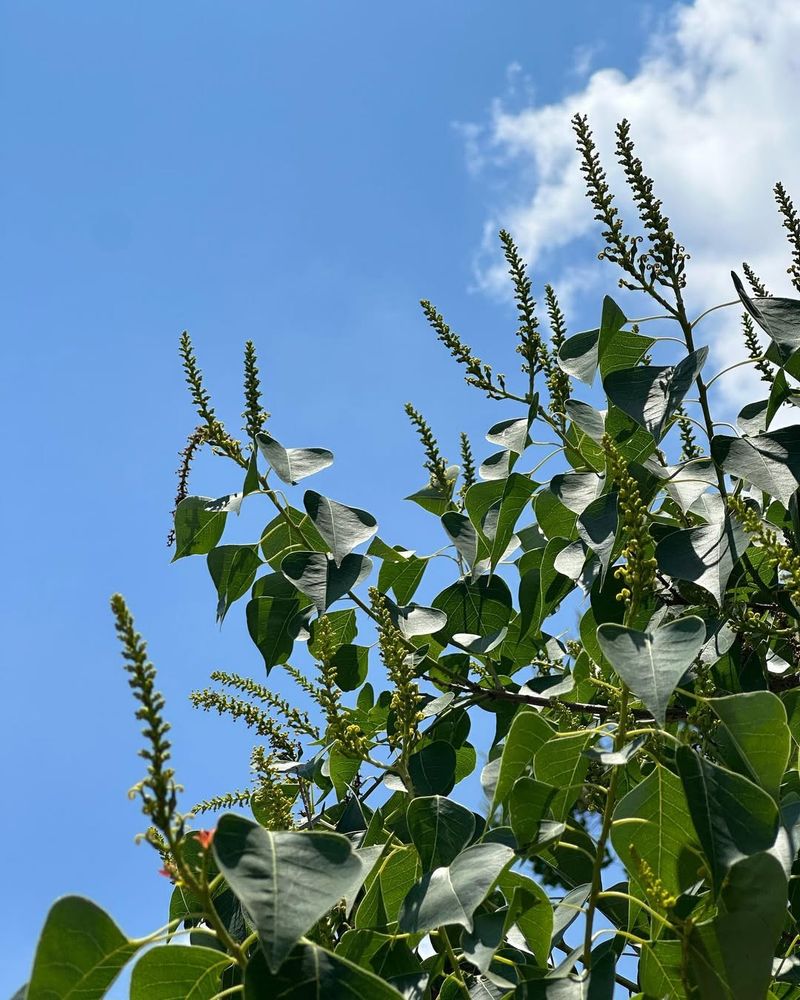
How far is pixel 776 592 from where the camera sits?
2.11m

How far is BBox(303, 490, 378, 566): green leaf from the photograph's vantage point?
2039mm

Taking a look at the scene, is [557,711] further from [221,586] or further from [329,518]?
[221,586]

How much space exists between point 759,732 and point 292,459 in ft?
3.87

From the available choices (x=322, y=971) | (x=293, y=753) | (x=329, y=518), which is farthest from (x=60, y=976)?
(x=293, y=753)

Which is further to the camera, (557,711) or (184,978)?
(557,711)

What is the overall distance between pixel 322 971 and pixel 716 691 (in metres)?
1.25

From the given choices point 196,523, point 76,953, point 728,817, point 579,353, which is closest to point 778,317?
point 579,353

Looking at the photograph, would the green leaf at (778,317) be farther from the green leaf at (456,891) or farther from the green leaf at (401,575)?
the green leaf at (456,891)

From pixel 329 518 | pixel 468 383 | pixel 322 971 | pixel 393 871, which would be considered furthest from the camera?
pixel 468 383

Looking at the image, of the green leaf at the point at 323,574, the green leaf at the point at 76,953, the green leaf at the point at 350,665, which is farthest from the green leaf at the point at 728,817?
the green leaf at the point at 350,665

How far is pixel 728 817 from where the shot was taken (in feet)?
4.32

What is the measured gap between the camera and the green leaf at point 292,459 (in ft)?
6.97

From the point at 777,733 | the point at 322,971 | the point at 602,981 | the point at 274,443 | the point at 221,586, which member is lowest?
the point at 602,981

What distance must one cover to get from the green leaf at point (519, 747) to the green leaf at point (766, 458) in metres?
0.60
